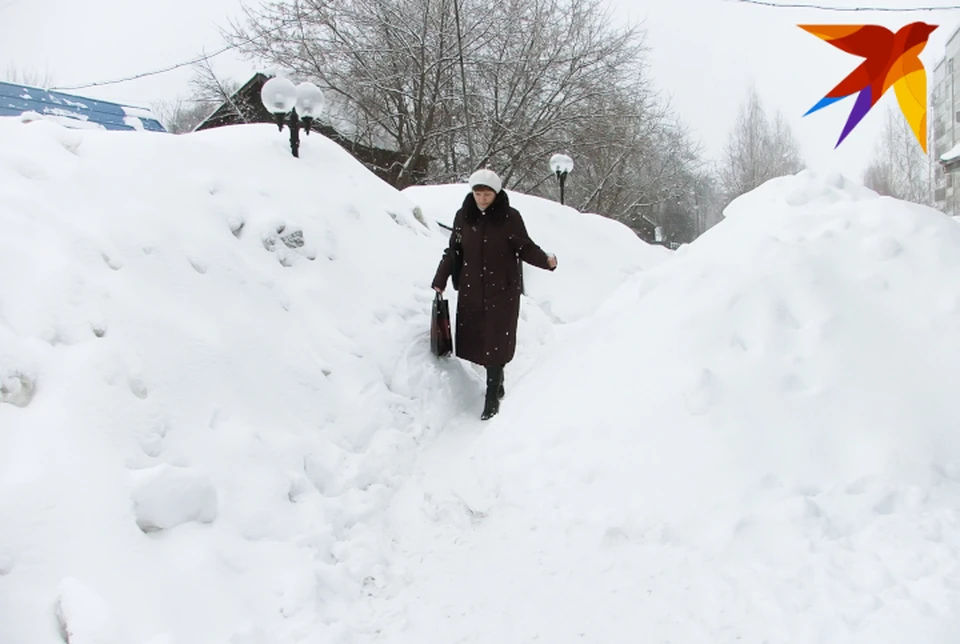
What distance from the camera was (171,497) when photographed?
7.02 ft

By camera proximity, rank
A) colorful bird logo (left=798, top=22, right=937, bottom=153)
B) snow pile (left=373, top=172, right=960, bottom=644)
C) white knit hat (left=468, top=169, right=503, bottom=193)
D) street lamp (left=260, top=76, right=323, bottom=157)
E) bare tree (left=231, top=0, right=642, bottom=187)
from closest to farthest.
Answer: snow pile (left=373, top=172, right=960, bottom=644) → colorful bird logo (left=798, top=22, right=937, bottom=153) → white knit hat (left=468, top=169, right=503, bottom=193) → street lamp (left=260, top=76, right=323, bottom=157) → bare tree (left=231, top=0, right=642, bottom=187)

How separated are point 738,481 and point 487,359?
1.87 meters

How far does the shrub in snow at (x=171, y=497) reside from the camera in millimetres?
2064

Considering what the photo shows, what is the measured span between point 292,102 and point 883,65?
416 cm

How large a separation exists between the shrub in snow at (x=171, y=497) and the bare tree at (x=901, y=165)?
94.2ft

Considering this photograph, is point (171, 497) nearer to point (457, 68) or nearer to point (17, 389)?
point (17, 389)

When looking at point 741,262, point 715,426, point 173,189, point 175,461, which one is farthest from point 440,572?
point 173,189

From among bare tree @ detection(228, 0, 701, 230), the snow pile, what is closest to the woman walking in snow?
the snow pile

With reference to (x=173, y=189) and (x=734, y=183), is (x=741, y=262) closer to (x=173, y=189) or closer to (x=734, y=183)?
(x=173, y=189)

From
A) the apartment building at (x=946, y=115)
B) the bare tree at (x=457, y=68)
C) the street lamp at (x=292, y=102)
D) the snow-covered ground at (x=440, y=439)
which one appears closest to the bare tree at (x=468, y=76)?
the bare tree at (x=457, y=68)

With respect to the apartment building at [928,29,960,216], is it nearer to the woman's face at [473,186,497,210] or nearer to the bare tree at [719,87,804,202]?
the bare tree at [719,87,804,202]

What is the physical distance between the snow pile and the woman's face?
3.59ft

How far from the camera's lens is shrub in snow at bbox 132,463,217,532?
2064 mm

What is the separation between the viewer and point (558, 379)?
354cm
